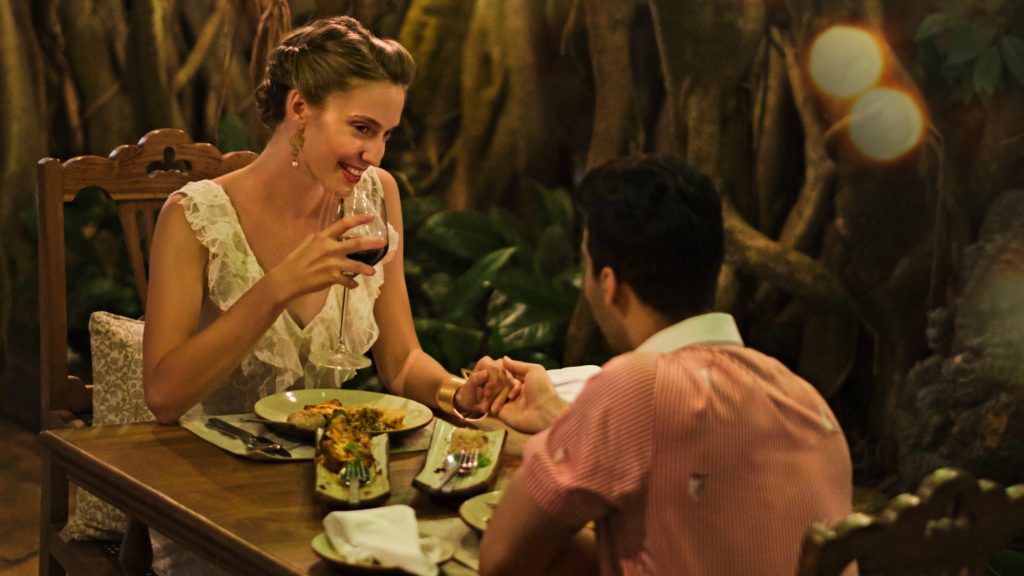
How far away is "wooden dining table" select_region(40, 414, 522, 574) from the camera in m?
1.62

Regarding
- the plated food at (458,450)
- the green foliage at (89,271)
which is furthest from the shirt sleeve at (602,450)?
the green foliage at (89,271)

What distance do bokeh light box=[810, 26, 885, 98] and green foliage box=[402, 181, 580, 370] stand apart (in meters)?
1.35

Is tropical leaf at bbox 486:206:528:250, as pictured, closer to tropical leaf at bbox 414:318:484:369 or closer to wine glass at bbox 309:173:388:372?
tropical leaf at bbox 414:318:484:369

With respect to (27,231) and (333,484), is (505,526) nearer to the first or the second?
(333,484)

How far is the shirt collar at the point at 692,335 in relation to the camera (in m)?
1.46

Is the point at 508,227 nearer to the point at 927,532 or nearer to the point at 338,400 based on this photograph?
the point at 338,400

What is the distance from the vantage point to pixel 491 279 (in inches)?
205

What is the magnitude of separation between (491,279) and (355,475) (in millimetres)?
3417

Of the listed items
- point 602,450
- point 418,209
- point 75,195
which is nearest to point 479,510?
point 602,450

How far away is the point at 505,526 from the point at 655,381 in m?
0.24

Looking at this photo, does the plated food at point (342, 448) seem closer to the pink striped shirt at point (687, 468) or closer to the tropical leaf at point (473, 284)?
the pink striped shirt at point (687, 468)

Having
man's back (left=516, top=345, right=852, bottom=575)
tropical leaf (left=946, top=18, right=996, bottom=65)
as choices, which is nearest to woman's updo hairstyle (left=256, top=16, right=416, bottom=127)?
man's back (left=516, top=345, right=852, bottom=575)

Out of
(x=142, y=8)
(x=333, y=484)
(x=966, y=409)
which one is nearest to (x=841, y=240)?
(x=966, y=409)

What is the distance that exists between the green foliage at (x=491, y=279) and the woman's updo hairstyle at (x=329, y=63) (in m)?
2.60
